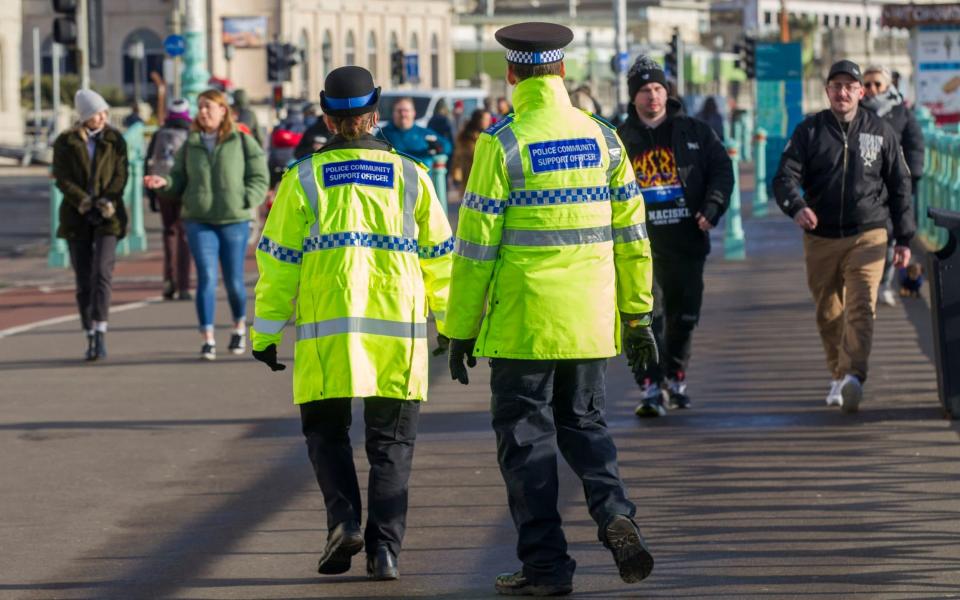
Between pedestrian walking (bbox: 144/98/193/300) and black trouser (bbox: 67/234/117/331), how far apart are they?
3.12 m

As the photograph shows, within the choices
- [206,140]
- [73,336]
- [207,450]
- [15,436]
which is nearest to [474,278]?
[207,450]

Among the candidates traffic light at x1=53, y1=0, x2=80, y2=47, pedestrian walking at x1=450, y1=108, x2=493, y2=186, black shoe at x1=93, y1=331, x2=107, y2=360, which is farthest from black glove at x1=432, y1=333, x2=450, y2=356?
traffic light at x1=53, y1=0, x2=80, y2=47

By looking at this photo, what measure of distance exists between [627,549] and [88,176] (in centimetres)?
794

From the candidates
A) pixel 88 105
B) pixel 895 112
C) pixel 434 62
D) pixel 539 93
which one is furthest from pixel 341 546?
pixel 434 62

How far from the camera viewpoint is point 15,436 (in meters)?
10.4

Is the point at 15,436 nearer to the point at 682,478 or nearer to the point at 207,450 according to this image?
the point at 207,450

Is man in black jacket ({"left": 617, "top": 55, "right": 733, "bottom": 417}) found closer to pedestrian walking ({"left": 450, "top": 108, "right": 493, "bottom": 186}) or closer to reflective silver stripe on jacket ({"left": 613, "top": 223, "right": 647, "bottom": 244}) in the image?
reflective silver stripe on jacket ({"left": 613, "top": 223, "right": 647, "bottom": 244})

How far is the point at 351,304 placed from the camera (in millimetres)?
6988

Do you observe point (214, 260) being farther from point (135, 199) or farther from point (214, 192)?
point (135, 199)

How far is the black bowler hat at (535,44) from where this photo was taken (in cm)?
674

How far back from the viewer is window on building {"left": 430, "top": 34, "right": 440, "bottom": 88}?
407 feet

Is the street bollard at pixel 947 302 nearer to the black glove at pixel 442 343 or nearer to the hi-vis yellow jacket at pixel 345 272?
the black glove at pixel 442 343

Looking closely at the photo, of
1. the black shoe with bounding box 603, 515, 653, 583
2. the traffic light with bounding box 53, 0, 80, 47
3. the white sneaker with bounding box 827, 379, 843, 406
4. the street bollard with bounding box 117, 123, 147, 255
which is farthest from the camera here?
the street bollard with bounding box 117, 123, 147, 255

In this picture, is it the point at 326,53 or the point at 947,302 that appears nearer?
the point at 947,302
